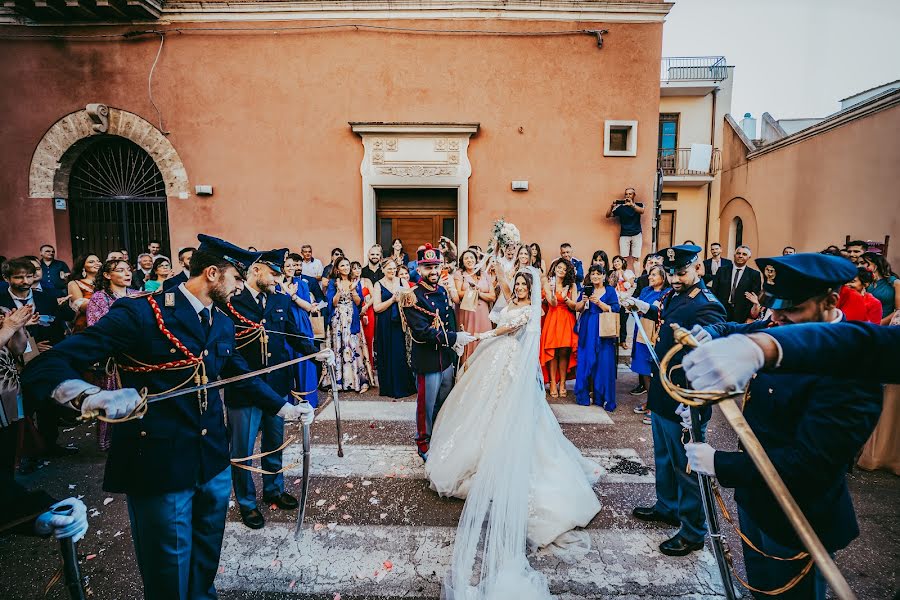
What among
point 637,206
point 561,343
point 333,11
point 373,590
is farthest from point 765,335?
point 333,11

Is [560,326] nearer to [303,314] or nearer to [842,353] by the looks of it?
[303,314]

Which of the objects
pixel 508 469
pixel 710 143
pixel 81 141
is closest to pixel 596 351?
pixel 508 469

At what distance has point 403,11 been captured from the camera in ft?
32.1

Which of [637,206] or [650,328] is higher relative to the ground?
[637,206]

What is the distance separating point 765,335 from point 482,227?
9046 mm

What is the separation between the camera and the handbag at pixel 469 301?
648 cm

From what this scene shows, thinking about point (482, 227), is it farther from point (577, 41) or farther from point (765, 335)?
point (765, 335)

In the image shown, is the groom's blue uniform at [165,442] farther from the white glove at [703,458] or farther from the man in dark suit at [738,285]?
the man in dark suit at [738,285]

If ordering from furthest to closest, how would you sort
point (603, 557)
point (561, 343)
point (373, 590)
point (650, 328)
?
point (650, 328)
point (561, 343)
point (603, 557)
point (373, 590)

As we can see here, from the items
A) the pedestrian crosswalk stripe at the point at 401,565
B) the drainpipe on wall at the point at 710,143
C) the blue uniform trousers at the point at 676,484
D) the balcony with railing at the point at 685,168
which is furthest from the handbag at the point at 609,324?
the drainpipe on wall at the point at 710,143

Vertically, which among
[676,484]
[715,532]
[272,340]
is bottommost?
[676,484]

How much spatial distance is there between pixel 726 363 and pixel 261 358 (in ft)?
11.2

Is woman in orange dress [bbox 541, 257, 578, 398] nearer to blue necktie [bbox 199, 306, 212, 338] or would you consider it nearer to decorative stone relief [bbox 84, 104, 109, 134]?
blue necktie [bbox 199, 306, 212, 338]

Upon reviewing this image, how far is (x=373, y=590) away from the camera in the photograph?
290 cm
